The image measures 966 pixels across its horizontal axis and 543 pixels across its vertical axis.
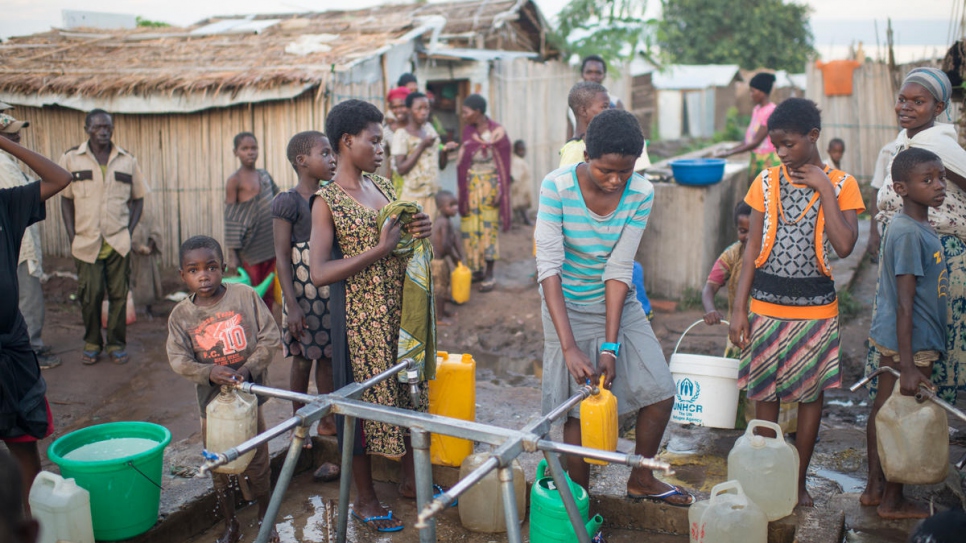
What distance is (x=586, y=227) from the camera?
316 centimetres

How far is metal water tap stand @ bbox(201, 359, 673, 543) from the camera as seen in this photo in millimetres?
2199

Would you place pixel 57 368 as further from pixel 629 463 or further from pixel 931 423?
pixel 931 423

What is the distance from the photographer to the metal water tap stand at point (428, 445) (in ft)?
7.22

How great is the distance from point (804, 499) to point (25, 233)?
540 centimetres

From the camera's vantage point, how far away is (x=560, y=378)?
326 centimetres

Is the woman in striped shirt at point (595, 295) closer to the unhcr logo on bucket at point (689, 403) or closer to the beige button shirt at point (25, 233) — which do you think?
the unhcr logo on bucket at point (689, 403)

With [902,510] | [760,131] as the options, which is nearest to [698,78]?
[760,131]

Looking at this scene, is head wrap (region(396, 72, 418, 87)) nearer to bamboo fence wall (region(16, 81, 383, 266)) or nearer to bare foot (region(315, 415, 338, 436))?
bamboo fence wall (region(16, 81, 383, 266))

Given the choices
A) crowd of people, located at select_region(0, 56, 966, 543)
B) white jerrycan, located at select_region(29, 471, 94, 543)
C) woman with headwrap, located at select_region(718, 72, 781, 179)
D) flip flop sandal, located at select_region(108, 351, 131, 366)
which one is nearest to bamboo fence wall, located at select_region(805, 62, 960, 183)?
woman with headwrap, located at select_region(718, 72, 781, 179)

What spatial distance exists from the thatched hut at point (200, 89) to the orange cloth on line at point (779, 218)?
5257 mm

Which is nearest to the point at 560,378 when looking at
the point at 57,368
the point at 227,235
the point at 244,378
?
the point at 244,378

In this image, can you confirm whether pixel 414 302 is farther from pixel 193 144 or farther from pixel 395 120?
pixel 193 144

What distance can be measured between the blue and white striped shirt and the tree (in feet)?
91.5

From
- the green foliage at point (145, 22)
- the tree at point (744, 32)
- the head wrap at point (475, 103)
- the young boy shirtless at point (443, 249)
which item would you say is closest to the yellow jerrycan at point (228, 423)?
the young boy shirtless at point (443, 249)
